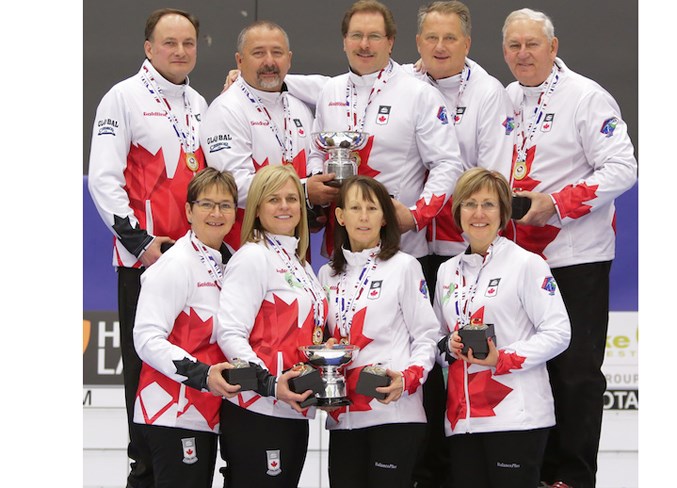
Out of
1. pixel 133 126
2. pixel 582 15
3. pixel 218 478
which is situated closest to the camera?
pixel 133 126

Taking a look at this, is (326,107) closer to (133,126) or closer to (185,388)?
(133,126)

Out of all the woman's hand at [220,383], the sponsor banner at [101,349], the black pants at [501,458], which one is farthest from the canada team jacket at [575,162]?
the sponsor banner at [101,349]

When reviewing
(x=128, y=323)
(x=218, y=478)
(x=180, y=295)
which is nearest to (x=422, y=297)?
(x=180, y=295)

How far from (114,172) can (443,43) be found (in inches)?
56.8

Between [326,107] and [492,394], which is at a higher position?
[326,107]

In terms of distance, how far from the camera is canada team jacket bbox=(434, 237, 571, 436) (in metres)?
3.40

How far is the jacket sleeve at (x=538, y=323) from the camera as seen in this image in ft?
11.1

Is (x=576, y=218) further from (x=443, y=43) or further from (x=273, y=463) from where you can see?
(x=273, y=463)

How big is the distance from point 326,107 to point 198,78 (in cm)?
225

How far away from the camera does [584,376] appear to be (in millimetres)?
3975

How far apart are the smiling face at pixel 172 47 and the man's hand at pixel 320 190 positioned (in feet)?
2.49

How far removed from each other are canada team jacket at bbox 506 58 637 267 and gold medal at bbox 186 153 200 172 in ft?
4.33

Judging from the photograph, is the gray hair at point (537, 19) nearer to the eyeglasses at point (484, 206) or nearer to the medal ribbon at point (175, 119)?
the eyeglasses at point (484, 206)

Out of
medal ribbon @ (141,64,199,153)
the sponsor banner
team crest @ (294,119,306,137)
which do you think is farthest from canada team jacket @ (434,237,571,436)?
the sponsor banner
